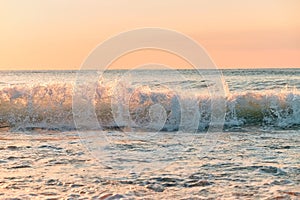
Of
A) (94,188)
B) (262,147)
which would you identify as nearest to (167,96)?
(262,147)

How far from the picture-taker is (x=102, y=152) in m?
8.32

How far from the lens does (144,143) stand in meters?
9.41

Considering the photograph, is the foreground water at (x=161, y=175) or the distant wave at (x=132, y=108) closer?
the foreground water at (x=161, y=175)

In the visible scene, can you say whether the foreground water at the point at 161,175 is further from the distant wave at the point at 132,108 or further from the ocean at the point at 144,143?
the distant wave at the point at 132,108

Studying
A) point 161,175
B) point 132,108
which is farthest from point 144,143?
point 132,108

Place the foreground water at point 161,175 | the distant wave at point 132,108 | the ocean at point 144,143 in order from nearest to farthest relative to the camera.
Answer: the foreground water at point 161,175, the ocean at point 144,143, the distant wave at point 132,108

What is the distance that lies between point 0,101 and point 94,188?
10590 mm

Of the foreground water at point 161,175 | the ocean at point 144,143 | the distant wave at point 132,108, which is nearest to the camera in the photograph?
the foreground water at point 161,175

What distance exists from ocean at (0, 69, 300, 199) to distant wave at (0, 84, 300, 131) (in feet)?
0.10

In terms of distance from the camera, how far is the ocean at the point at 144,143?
582cm

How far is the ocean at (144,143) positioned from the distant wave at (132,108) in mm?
31

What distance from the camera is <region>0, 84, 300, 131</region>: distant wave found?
1340cm

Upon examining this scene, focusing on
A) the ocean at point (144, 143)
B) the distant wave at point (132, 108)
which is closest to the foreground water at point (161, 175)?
the ocean at point (144, 143)

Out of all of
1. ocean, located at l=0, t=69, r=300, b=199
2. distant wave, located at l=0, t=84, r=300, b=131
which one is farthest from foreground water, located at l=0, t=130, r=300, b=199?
distant wave, located at l=0, t=84, r=300, b=131
